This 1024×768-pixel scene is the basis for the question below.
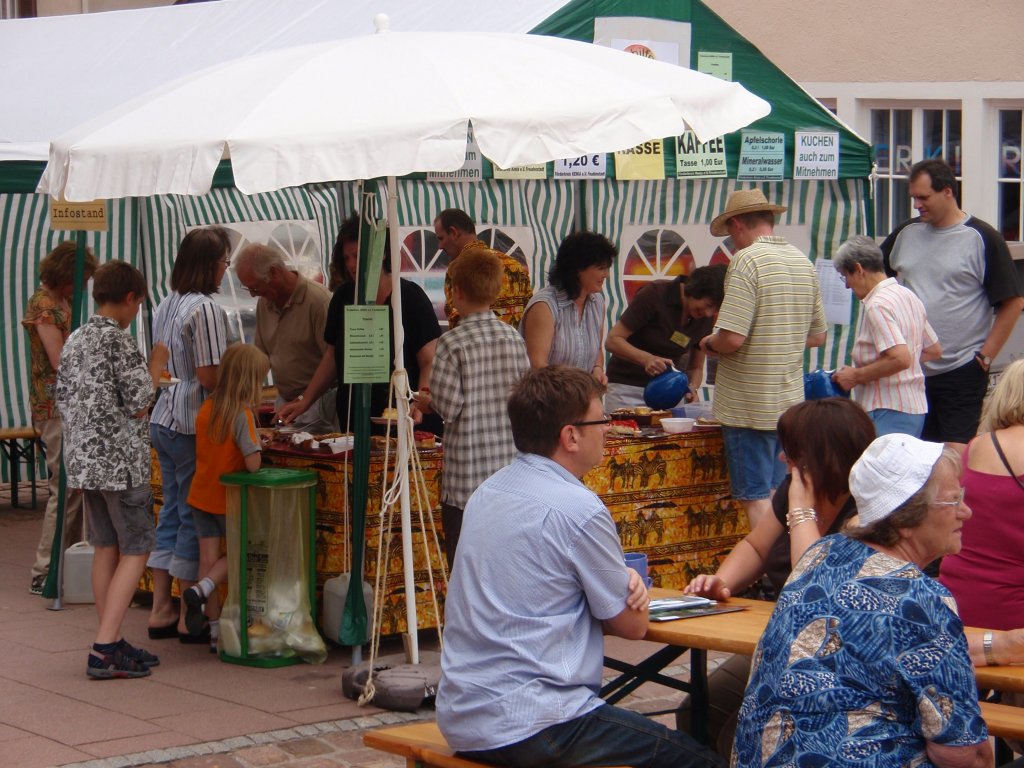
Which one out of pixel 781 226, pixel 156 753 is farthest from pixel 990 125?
pixel 156 753

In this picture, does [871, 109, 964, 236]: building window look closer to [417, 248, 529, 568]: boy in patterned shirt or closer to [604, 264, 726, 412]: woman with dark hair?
[604, 264, 726, 412]: woman with dark hair

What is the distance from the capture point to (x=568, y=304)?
303 inches

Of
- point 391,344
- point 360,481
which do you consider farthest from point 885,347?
point 360,481

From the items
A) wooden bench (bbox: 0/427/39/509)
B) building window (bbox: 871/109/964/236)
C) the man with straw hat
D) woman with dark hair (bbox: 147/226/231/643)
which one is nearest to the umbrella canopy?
woman with dark hair (bbox: 147/226/231/643)

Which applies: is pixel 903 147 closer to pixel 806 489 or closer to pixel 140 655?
pixel 140 655

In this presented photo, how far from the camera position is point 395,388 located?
19.9 ft

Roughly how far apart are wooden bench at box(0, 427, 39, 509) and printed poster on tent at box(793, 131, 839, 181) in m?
5.63

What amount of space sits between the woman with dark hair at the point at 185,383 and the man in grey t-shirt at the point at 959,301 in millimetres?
3697

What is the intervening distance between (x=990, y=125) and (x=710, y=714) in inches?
334

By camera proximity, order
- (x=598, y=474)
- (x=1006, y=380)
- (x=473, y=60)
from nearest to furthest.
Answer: (x=1006, y=380), (x=473, y=60), (x=598, y=474)

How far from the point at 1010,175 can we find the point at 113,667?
8.49m

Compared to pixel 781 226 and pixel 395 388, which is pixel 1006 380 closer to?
pixel 395 388

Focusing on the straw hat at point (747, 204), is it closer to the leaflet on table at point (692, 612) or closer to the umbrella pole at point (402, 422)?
the umbrella pole at point (402, 422)

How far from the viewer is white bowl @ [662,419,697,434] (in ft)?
25.0
